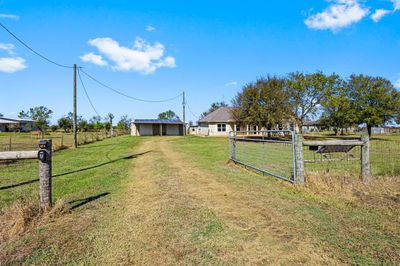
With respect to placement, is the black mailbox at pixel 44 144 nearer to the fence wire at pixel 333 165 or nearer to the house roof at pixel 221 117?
the fence wire at pixel 333 165

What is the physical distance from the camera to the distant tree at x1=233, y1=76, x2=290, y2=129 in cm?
2627

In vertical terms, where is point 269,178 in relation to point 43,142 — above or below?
below

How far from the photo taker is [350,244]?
9.84 feet

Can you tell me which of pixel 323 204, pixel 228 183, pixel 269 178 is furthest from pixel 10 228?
pixel 269 178

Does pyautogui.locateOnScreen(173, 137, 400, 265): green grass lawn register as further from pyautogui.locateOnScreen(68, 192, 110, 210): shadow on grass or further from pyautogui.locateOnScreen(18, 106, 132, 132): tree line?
pyautogui.locateOnScreen(18, 106, 132, 132): tree line

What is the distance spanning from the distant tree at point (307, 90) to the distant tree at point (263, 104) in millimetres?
2057

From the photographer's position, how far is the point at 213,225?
3.65 metres

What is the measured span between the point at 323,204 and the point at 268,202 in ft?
3.22

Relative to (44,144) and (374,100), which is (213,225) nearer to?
(44,144)

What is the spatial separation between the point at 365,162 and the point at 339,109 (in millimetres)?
34890

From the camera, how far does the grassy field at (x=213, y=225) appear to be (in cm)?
281

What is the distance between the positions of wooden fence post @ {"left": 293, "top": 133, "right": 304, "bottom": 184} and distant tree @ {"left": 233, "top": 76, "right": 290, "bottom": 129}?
67.2 ft

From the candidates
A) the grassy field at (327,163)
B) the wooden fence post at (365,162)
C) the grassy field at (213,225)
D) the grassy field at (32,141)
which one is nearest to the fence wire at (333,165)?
the grassy field at (327,163)

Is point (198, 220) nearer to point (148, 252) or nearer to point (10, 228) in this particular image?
point (148, 252)
